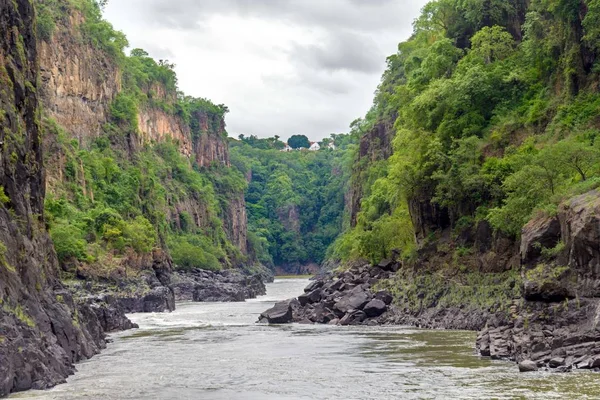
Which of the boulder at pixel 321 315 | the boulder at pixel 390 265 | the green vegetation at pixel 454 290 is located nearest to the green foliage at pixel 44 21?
the boulder at pixel 390 265

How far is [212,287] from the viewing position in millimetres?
100188

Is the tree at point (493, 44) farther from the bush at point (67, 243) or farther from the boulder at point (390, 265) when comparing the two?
the bush at point (67, 243)

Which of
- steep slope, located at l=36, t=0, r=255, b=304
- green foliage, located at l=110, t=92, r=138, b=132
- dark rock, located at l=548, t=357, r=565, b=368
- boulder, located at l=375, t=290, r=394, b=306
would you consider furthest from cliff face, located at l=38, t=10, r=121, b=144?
dark rock, located at l=548, t=357, r=565, b=368

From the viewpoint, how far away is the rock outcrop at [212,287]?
97.1m

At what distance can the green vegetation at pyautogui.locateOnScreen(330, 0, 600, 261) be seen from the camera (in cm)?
4081

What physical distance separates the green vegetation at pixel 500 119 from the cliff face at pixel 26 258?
2265cm

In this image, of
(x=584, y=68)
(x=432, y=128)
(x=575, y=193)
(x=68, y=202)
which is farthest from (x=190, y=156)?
(x=575, y=193)

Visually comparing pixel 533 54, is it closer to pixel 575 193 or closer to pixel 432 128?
pixel 432 128

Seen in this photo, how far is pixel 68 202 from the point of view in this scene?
8250cm

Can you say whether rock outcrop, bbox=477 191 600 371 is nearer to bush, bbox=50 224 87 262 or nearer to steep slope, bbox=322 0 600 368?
steep slope, bbox=322 0 600 368

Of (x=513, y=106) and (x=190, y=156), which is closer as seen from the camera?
(x=513, y=106)

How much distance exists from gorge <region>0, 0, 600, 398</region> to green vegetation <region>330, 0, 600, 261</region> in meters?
0.16

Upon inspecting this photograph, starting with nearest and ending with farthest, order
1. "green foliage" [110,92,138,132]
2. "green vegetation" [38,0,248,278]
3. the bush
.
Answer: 1. the bush
2. "green vegetation" [38,0,248,278]
3. "green foliage" [110,92,138,132]

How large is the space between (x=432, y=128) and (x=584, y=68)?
13203 mm
